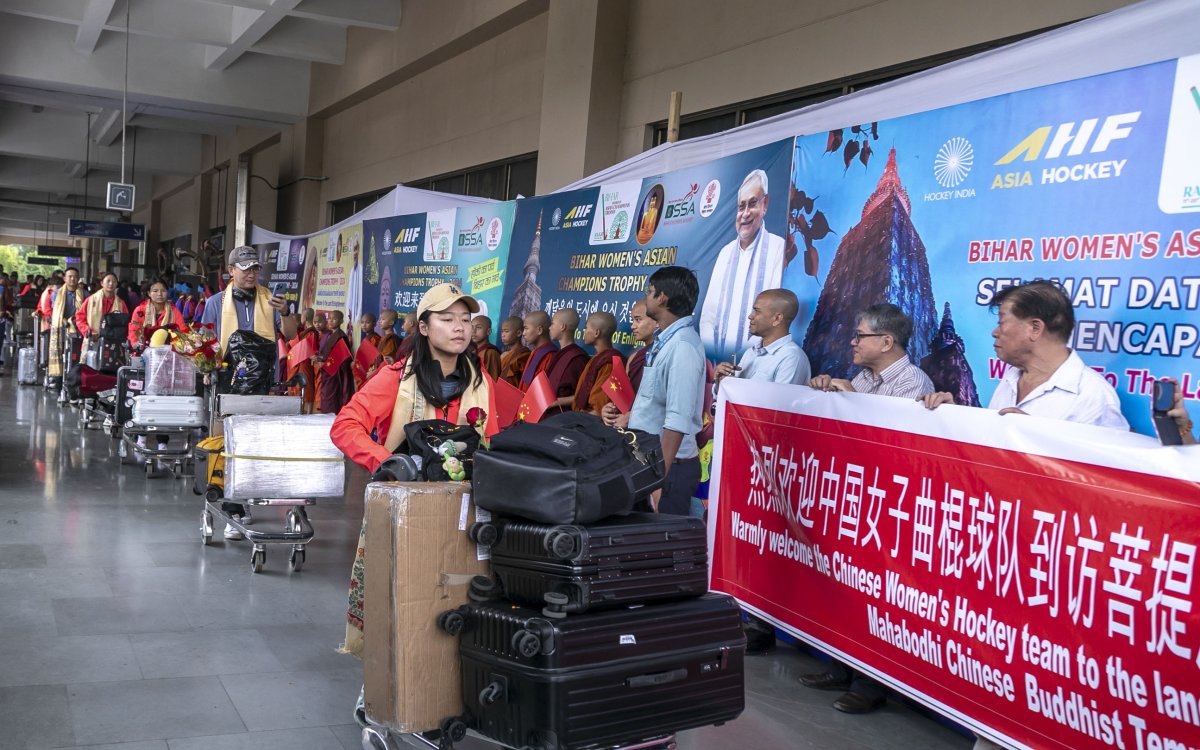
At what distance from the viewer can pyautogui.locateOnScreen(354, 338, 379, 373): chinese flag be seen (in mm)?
12227

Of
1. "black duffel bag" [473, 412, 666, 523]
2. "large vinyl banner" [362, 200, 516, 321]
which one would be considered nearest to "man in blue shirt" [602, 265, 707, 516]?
"black duffel bag" [473, 412, 666, 523]

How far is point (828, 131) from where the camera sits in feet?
16.9

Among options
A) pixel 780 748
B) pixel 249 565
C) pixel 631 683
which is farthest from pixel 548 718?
pixel 249 565

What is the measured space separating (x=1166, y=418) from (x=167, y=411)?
7613 mm

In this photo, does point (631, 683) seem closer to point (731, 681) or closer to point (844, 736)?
point (731, 681)

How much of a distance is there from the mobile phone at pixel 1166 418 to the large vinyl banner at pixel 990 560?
0.30ft

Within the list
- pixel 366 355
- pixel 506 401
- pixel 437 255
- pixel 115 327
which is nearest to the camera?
pixel 506 401

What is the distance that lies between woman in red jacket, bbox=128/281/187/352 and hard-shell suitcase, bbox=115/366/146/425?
184 centimetres

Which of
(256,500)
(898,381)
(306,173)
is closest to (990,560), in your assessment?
(898,381)

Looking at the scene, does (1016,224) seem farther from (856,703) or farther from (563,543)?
(563,543)

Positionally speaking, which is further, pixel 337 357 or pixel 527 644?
pixel 337 357

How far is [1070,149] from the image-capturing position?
373 centimetres

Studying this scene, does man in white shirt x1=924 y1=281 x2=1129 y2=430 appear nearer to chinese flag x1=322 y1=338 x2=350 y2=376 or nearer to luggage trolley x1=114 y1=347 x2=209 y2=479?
luggage trolley x1=114 y1=347 x2=209 y2=479

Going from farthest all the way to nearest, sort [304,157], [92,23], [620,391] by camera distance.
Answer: [304,157] → [92,23] → [620,391]
